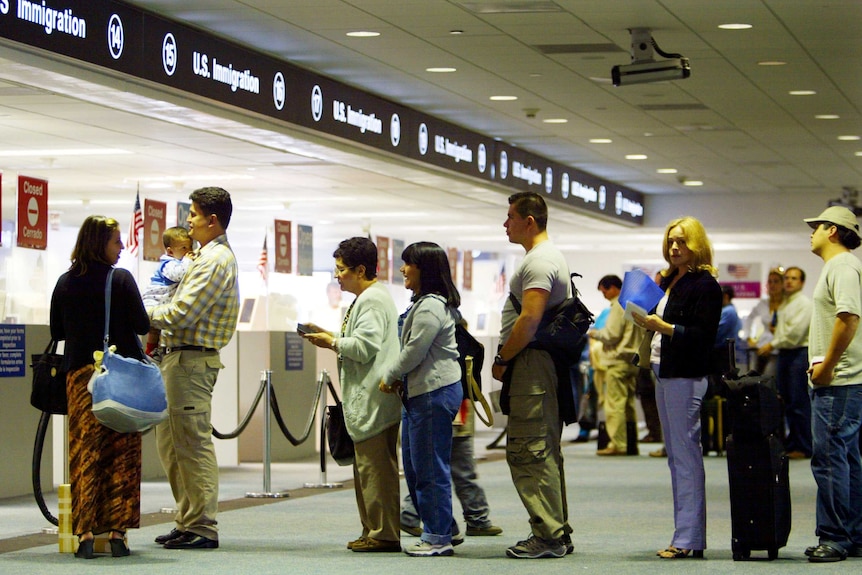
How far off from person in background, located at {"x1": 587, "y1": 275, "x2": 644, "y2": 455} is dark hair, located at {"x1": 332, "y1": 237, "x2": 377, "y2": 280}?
7000mm

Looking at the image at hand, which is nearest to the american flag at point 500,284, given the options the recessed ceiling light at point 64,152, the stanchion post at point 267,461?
the recessed ceiling light at point 64,152

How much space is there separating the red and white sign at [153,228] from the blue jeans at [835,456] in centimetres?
825

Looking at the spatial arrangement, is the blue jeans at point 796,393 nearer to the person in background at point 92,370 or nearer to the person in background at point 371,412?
the person in background at point 371,412

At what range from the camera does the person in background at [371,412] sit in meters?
6.15

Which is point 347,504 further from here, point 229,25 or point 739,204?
point 739,204

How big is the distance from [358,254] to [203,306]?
29.2 inches

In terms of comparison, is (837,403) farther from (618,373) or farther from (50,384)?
(618,373)

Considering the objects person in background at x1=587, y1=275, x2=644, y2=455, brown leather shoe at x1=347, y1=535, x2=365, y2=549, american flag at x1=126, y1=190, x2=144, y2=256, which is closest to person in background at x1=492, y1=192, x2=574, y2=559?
brown leather shoe at x1=347, y1=535, x2=365, y2=549

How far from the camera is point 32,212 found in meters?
11.5

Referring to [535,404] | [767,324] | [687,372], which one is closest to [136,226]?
[767,324]

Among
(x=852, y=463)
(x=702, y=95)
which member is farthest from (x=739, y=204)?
(x=852, y=463)

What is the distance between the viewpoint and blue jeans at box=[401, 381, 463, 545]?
239 inches

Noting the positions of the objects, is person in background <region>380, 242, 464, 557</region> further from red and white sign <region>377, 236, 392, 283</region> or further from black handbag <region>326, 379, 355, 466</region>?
red and white sign <region>377, 236, 392, 283</region>

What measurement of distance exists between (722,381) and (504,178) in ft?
28.7
